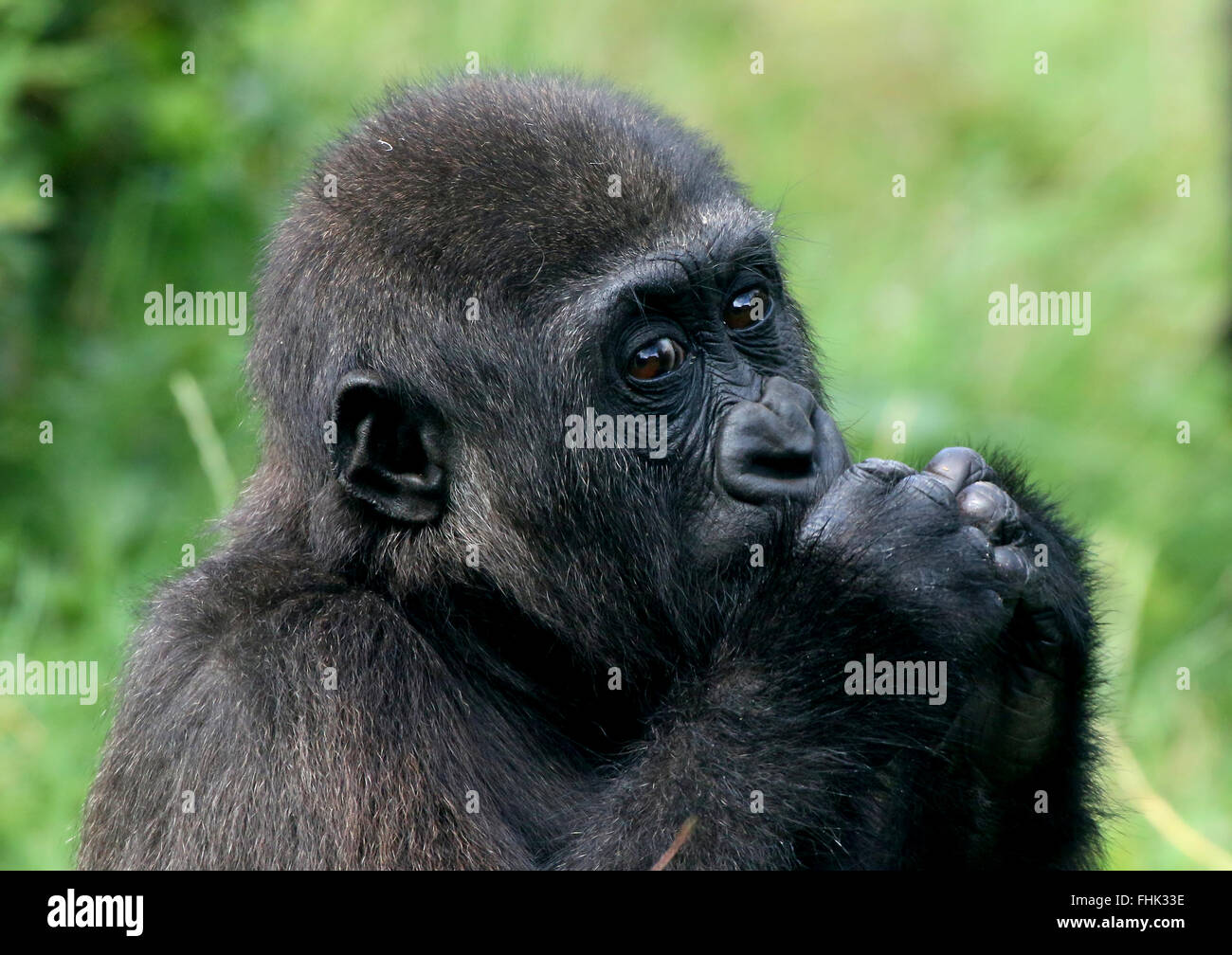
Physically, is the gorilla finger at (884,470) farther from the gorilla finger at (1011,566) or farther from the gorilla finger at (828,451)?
the gorilla finger at (1011,566)

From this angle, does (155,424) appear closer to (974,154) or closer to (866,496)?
A: (866,496)

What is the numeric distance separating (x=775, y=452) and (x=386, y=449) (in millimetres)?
1078

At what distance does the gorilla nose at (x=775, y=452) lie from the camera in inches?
163

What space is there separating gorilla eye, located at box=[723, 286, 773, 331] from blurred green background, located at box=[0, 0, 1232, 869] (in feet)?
5.41

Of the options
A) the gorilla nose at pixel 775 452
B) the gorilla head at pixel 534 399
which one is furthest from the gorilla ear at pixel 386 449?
the gorilla nose at pixel 775 452

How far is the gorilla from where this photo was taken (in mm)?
3820

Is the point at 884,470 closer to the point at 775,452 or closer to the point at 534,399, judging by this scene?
the point at 775,452

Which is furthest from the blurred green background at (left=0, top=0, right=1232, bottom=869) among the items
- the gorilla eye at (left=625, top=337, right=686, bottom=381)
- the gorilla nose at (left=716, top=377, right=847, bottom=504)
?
the gorilla nose at (left=716, top=377, right=847, bottom=504)

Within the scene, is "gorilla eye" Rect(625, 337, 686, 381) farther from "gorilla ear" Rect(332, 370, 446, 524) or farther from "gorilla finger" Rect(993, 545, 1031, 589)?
"gorilla finger" Rect(993, 545, 1031, 589)

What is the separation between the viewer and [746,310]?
179 inches

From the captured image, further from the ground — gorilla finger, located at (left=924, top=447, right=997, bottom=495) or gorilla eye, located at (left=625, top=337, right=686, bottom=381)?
gorilla eye, located at (left=625, top=337, right=686, bottom=381)

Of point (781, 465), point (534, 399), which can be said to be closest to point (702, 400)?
point (781, 465)
